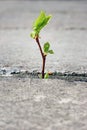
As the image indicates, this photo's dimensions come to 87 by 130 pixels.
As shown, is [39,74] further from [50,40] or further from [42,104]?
[50,40]

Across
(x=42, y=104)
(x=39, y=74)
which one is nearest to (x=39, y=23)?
(x=39, y=74)

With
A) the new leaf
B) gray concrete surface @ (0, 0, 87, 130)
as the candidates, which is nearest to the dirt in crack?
gray concrete surface @ (0, 0, 87, 130)

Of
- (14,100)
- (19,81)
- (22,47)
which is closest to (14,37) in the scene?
(22,47)

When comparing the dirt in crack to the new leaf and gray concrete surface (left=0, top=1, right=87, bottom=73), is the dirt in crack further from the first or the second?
the new leaf

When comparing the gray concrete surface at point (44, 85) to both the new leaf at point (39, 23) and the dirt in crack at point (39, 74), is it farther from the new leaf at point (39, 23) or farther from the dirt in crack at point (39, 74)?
the new leaf at point (39, 23)

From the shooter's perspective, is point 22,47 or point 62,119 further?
point 22,47

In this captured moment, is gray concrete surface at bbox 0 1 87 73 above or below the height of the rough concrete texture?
above

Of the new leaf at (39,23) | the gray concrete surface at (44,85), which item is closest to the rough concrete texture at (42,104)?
the gray concrete surface at (44,85)

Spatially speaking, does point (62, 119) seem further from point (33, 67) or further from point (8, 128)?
point (33, 67)
